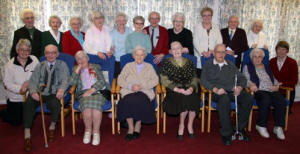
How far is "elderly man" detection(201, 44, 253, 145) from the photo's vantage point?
3.18 meters

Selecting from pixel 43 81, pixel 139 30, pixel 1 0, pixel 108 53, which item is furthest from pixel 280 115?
pixel 1 0

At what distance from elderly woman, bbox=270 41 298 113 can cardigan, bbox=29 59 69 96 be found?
325 centimetres

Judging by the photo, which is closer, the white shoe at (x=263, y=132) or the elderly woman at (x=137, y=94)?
the elderly woman at (x=137, y=94)

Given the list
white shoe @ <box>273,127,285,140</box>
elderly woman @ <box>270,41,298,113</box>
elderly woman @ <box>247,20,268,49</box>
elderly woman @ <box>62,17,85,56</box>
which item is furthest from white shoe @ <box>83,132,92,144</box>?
elderly woman @ <box>247,20,268,49</box>

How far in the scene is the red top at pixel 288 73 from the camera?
3812 mm

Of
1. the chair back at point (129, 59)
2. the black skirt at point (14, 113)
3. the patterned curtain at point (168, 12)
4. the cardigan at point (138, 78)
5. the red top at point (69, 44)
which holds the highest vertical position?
the patterned curtain at point (168, 12)

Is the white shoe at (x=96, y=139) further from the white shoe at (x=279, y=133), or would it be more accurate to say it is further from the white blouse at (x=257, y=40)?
the white blouse at (x=257, y=40)

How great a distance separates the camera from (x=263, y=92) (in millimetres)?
3438

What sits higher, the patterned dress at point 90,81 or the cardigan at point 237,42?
the cardigan at point 237,42

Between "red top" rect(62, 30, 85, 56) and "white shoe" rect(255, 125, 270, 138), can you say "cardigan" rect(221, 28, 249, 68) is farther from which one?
"red top" rect(62, 30, 85, 56)

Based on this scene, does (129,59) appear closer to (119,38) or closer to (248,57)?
(119,38)

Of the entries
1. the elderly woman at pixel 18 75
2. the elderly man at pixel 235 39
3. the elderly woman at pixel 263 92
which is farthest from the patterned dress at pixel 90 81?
the elderly man at pixel 235 39

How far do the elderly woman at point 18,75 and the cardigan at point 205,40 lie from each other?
8.06 ft

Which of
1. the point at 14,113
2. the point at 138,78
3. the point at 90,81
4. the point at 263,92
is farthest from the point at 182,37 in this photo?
the point at 14,113
